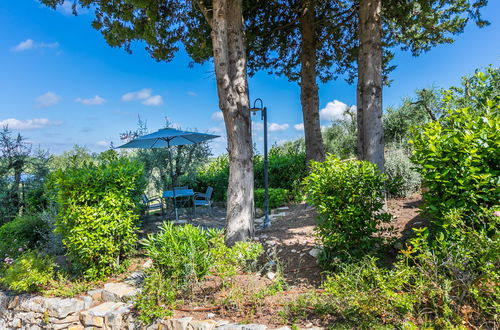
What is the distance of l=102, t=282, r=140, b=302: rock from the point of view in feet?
12.1

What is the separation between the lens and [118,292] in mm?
3768

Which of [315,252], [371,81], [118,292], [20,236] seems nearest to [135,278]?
[118,292]

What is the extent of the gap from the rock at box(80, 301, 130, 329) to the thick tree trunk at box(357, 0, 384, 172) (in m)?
4.53

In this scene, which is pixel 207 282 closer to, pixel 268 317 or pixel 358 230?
pixel 268 317

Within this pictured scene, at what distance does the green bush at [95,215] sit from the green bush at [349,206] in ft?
9.38

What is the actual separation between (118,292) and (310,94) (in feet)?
23.0

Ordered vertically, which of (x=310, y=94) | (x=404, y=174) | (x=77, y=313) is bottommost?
(x=77, y=313)

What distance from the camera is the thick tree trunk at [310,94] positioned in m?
8.35

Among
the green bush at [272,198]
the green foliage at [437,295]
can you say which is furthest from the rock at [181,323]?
the green bush at [272,198]

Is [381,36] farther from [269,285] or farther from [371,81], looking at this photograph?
[269,285]

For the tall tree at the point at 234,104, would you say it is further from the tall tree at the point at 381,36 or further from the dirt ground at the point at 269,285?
the tall tree at the point at 381,36

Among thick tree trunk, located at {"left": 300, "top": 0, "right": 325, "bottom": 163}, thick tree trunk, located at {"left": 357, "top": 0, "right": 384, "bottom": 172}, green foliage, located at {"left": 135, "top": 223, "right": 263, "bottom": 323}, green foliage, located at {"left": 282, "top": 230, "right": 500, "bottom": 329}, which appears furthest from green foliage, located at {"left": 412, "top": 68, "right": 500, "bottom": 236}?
thick tree trunk, located at {"left": 300, "top": 0, "right": 325, "bottom": 163}

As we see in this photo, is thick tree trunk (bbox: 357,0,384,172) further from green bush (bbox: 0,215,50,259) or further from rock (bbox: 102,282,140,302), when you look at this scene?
green bush (bbox: 0,215,50,259)

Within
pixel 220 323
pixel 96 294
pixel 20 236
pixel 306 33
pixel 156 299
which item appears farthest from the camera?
pixel 306 33
